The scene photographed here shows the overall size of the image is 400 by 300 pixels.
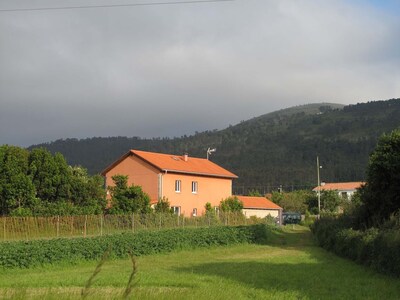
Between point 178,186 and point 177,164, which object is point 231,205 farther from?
point 177,164

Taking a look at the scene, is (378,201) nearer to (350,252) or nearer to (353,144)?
(350,252)

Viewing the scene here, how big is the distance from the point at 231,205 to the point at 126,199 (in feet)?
61.6

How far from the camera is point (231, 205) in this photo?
60406 millimetres

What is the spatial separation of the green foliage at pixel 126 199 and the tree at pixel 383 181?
832 inches

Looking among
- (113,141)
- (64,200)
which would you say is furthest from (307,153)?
(64,200)

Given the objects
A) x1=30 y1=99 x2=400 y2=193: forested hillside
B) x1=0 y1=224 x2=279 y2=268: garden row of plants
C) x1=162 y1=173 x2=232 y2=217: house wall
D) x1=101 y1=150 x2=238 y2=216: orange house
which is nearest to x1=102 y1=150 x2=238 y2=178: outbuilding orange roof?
x1=101 y1=150 x2=238 y2=216: orange house

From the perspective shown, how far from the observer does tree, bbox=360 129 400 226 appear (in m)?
26.5

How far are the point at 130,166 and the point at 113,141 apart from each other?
401 feet

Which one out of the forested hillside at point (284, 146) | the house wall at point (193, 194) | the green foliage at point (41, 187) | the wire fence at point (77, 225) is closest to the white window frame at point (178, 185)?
the house wall at point (193, 194)

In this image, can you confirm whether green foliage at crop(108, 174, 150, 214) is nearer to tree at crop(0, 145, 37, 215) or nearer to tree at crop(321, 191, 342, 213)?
tree at crop(0, 145, 37, 215)

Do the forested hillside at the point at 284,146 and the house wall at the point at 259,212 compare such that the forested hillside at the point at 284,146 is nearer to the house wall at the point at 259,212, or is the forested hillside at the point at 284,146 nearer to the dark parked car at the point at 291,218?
the dark parked car at the point at 291,218

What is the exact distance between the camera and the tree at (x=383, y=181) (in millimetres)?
26531

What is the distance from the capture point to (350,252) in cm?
2248

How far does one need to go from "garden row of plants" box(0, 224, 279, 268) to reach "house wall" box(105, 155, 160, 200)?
67.9ft
